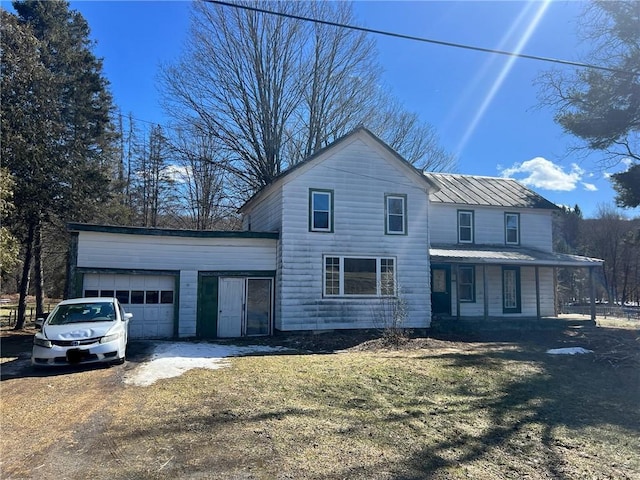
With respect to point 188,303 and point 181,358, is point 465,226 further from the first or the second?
point 181,358

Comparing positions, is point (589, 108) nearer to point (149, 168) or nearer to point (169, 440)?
point (169, 440)

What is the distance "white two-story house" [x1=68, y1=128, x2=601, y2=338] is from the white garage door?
0.03m

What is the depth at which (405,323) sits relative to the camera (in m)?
17.4

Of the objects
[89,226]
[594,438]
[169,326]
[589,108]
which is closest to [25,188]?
[89,226]

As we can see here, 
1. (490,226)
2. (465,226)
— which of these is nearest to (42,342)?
(465,226)

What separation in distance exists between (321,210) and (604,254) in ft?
202

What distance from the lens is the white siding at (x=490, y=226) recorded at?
2112 centimetres

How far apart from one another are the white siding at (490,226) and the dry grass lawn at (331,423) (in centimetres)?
1118

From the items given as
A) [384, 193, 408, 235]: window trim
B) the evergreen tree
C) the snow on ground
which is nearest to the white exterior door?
the snow on ground

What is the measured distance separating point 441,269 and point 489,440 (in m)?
15.7

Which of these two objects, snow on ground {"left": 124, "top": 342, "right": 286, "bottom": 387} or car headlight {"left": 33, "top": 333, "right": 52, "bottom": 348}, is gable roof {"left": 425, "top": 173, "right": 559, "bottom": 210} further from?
car headlight {"left": 33, "top": 333, "right": 52, "bottom": 348}

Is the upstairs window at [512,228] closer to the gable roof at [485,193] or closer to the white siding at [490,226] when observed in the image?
the white siding at [490,226]

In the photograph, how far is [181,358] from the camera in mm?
11375

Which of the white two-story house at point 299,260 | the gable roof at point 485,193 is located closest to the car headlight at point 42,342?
the white two-story house at point 299,260
